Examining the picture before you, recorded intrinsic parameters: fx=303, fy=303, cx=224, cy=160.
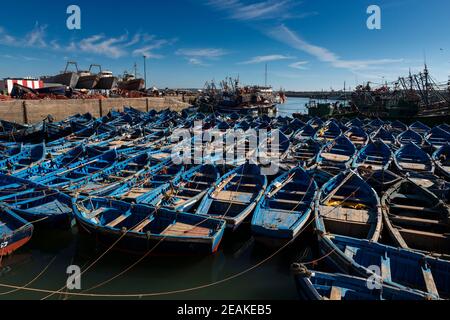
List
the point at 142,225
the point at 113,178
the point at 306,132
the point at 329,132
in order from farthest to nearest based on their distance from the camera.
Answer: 1. the point at 329,132
2. the point at 306,132
3. the point at 113,178
4. the point at 142,225

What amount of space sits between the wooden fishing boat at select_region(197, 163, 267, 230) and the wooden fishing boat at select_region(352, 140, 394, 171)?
735cm

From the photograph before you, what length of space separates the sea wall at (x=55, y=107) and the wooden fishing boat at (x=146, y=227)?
35705 millimetres

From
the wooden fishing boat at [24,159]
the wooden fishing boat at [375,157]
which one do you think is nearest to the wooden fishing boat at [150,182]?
the wooden fishing boat at [24,159]

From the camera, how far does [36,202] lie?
1509 cm

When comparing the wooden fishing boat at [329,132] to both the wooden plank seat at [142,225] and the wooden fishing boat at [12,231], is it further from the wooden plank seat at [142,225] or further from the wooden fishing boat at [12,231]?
the wooden fishing boat at [12,231]

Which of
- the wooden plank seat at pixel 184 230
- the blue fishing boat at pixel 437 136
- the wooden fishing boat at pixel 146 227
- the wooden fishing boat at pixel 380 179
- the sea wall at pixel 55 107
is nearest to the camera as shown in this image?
the wooden fishing boat at pixel 146 227

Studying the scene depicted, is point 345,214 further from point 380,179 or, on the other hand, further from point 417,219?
point 380,179

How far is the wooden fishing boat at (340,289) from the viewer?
7.95 metres

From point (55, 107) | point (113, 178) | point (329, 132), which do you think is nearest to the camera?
point (113, 178)

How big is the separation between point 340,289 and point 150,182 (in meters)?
11.9

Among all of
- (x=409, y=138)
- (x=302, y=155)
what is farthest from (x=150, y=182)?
(x=409, y=138)

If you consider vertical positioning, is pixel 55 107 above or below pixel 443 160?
above
